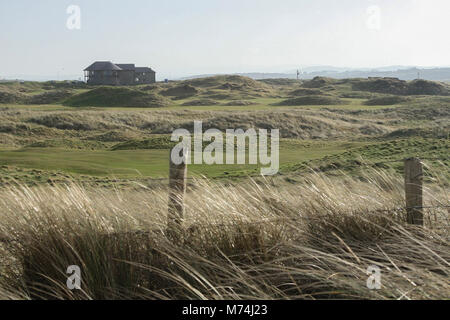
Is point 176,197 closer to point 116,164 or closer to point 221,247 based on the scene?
point 221,247

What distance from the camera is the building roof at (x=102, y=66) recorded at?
398 feet

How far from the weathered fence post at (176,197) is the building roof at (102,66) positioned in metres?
120

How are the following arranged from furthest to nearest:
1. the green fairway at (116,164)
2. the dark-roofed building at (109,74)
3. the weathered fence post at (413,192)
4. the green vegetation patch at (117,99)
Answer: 1. the dark-roofed building at (109,74)
2. the green vegetation patch at (117,99)
3. the green fairway at (116,164)
4. the weathered fence post at (413,192)

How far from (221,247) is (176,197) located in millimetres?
758

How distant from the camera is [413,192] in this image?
6168mm

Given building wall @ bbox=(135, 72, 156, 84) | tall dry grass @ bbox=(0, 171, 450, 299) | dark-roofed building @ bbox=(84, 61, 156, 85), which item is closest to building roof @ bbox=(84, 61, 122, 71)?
dark-roofed building @ bbox=(84, 61, 156, 85)

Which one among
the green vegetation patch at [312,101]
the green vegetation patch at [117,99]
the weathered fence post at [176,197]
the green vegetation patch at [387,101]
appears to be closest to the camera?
the weathered fence post at [176,197]

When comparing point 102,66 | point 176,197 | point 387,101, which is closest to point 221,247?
point 176,197

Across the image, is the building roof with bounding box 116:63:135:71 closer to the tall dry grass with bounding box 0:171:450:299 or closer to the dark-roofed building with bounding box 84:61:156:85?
the dark-roofed building with bounding box 84:61:156:85

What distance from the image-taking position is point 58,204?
5.34 m

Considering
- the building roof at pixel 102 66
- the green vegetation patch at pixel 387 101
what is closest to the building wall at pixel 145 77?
the building roof at pixel 102 66

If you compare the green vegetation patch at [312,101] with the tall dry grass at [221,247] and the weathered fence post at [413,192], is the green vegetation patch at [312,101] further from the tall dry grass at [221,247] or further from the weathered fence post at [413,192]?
the tall dry grass at [221,247]

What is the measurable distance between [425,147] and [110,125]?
29212 millimetres
